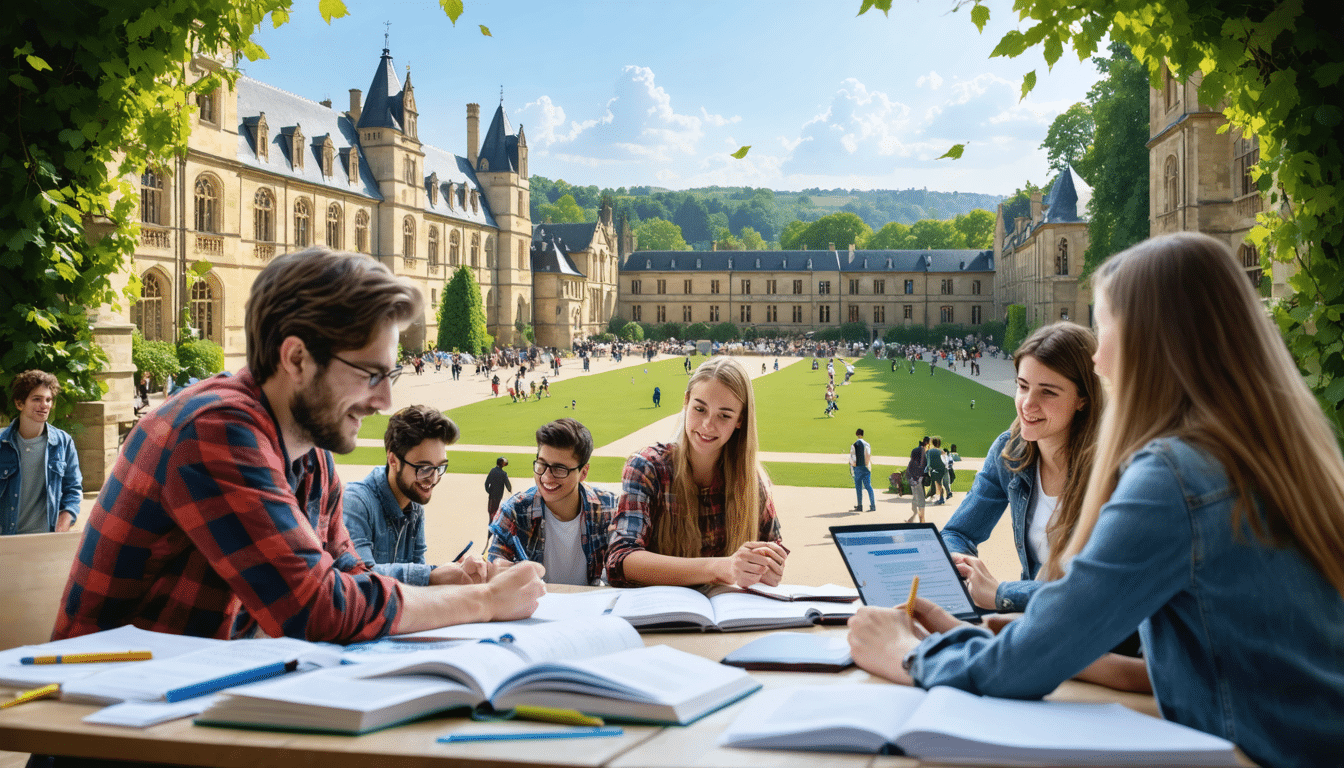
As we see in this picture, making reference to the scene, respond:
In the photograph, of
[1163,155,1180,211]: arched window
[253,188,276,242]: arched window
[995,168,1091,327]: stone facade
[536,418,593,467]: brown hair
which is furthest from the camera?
[995,168,1091,327]: stone facade

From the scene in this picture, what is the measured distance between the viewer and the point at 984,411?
88.2ft

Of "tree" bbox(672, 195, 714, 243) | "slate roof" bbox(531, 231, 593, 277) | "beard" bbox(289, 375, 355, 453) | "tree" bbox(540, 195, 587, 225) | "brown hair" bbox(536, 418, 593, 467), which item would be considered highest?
"tree" bbox(672, 195, 714, 243)

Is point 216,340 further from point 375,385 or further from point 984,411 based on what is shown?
point 375,385

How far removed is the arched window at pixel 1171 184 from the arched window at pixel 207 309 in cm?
3137

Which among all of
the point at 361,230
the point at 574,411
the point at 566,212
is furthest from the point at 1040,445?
the point at 566,212

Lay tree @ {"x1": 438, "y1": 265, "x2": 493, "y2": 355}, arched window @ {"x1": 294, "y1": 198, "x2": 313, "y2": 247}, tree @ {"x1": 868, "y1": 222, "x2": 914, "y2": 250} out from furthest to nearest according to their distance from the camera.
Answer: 1. tree @ {"x1": 868, "y1": 222, "x2": 914, "y2": 250}
2. tree @ {"x1": 438, "y1": 265, "x2": 493, "y2": 355}
3. arched window @ {"x1": 294, "y1": 198, "x2": 313, "y2": 247}

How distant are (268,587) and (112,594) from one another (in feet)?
1.20

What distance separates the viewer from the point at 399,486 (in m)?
3.74

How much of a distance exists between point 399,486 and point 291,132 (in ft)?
140

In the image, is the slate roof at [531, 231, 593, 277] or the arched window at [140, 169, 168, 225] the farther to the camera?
the slate roof at [531, 231, 593, 277]

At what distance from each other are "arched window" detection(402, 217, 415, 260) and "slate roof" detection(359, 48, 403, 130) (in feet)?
16.3

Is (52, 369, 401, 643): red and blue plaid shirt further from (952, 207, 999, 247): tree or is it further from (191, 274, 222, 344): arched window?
(952, 207, 999, 247): tree

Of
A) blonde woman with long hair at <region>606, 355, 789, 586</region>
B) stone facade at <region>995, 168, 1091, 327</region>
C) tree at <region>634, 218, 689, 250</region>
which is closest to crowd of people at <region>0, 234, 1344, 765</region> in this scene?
blonde woman with long hair at <region>606, 355, 789, 586</region>

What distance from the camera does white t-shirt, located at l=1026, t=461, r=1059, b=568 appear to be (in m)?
3.04
